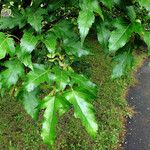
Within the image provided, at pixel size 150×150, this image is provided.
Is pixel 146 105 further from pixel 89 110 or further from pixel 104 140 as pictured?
pixel 89 110

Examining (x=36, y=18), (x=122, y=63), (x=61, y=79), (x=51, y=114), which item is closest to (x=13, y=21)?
(x=36, y=18)

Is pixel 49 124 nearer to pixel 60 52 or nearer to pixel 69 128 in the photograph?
pixel 60 52

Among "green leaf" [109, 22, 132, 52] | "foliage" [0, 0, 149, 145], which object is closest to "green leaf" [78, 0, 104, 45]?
"foliage" [0, 0, 149, 145]

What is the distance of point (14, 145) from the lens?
6125mm

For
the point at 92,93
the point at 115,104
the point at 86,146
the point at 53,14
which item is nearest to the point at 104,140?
the point at 86,146

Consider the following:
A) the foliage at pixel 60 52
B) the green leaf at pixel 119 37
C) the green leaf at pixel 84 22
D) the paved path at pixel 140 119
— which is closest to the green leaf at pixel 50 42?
the foliage at pixel 60 52

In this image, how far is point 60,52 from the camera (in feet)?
7.52

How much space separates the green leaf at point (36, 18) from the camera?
6.84ft

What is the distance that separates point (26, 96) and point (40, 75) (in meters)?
0.30

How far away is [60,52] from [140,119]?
6291mm

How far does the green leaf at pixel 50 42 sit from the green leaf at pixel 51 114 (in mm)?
427

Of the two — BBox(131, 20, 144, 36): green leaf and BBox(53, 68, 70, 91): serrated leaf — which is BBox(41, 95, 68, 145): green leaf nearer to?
BBox(53, 68, 70, 91): serrated leaf

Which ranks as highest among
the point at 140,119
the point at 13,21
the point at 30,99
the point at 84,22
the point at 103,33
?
the point at 84,22

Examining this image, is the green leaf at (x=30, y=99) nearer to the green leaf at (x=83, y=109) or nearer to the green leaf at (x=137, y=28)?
the green leaf at (x=83, y=109)
